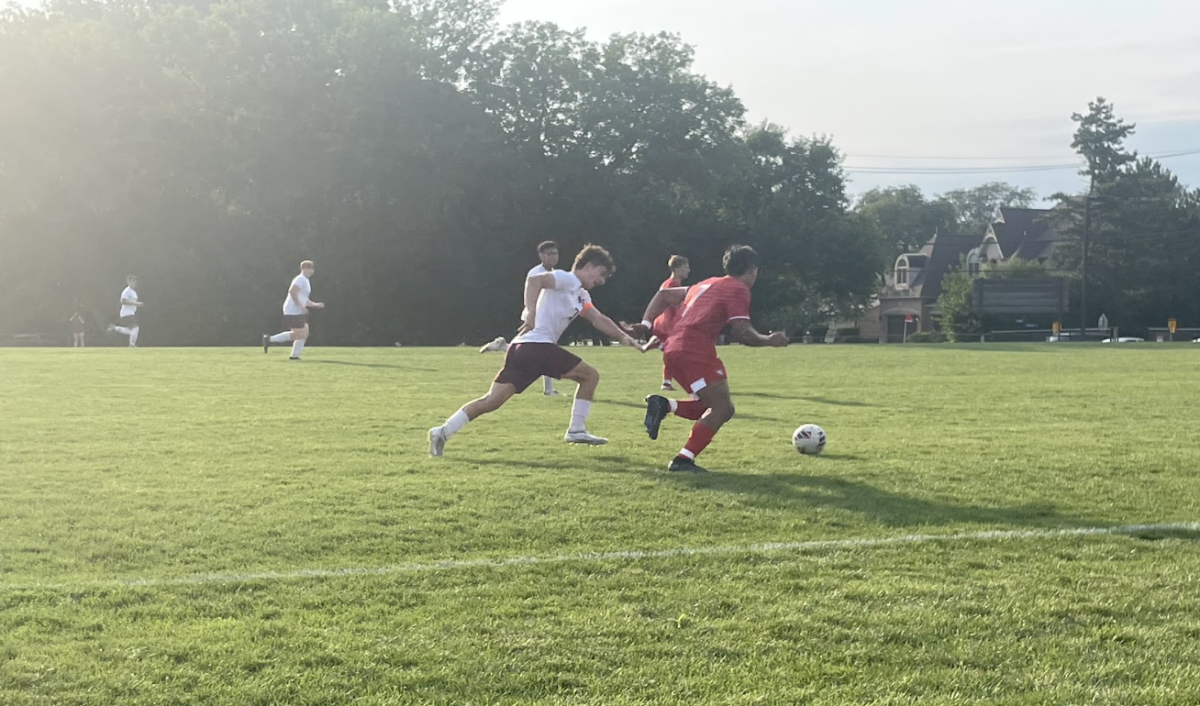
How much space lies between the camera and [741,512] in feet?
24.7

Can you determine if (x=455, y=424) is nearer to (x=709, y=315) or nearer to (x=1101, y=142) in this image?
(x=709, y=315)

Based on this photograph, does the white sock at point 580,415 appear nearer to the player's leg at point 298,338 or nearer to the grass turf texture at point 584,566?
the grass turf texture at point 584,566

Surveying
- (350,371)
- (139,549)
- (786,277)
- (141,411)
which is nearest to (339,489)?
(139,549)

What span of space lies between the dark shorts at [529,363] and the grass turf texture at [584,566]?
0.64m

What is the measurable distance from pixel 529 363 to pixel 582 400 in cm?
99

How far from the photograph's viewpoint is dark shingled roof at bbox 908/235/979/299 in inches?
4136

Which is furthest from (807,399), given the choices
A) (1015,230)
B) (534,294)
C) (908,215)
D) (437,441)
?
(908,215)

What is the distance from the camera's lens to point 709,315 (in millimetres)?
9344

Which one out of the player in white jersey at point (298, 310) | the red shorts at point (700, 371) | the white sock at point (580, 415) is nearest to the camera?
the red shorts at point (700, 371)

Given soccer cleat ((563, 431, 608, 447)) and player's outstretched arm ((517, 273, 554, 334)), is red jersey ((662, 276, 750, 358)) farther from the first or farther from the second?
soccer cleat ((563, 431, 608, 447))

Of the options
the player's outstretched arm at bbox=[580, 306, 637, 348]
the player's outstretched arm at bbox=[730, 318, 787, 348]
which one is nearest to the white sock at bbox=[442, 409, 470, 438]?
the player's outstretched arm at bbox=[580, 306, 637, 348]

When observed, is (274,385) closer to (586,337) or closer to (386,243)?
(386,243)

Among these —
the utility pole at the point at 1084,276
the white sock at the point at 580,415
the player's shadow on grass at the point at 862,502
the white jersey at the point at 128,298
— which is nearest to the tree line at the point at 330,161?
the white jersey at the point at 128,298

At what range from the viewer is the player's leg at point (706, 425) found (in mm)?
9242
